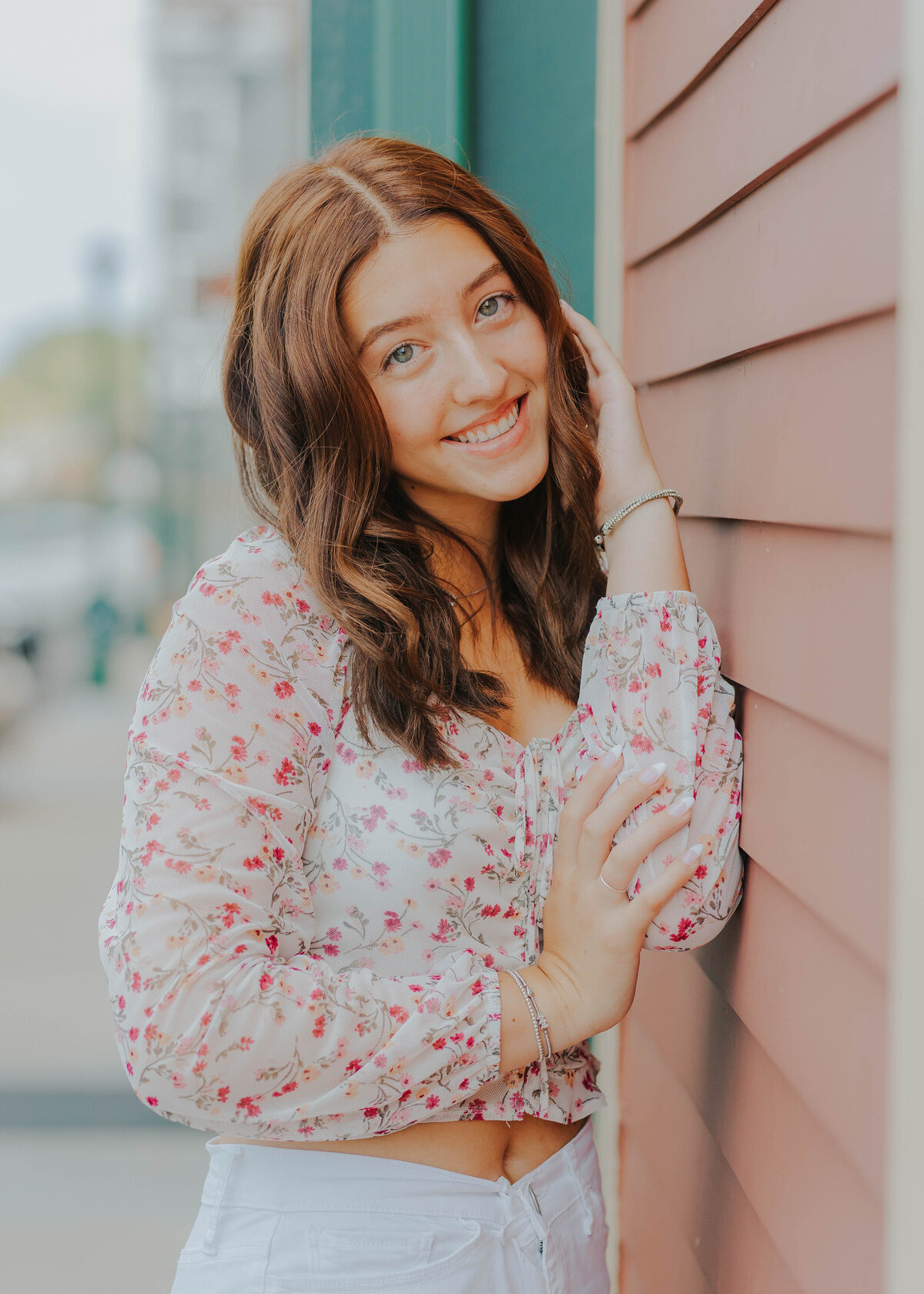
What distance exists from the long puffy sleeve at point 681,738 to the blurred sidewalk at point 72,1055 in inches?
85.8

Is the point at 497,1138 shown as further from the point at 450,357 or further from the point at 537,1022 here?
the point at 450,357

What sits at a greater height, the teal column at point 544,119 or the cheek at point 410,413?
the teal column at point 544,119

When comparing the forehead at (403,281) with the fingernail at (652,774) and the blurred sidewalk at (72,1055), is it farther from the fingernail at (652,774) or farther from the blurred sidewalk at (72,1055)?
the blurred sidewalk at (72,1055)

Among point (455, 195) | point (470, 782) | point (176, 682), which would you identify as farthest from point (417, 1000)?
point (455, 195)

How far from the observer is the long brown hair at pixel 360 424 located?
4.03 feet

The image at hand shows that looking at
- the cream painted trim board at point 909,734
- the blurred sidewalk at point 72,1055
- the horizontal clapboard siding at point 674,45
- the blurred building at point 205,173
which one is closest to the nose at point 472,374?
the horizontal clapboard siding at point 674,45

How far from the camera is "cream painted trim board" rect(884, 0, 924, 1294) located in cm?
66

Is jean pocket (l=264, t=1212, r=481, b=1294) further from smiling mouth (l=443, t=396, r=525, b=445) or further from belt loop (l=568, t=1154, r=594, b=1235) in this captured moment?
smiling mouth (l=443, t=396, r=525, b=445)

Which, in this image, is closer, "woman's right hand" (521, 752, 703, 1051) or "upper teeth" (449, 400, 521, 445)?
"woman's right hand" (521, 752, 703, 1051)

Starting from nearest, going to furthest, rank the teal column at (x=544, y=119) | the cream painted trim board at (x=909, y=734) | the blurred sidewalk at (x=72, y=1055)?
the cream painted trim board at (x=909, y=734), the teal column at (x=544, y=119), the blurred sidewalk at (x=72, y=1055)

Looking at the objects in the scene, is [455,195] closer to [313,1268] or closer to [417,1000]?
[417,1000]

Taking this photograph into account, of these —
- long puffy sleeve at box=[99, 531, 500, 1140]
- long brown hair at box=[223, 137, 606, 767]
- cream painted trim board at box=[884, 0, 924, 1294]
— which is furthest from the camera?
long brown hair at box=[223, 137, 606, 767]

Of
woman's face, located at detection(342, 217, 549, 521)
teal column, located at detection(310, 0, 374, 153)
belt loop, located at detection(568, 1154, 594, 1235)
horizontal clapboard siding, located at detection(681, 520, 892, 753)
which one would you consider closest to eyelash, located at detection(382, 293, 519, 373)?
woman's face, located at detection(342, 217, 549, 521)

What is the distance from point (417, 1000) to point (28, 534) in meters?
3.17
